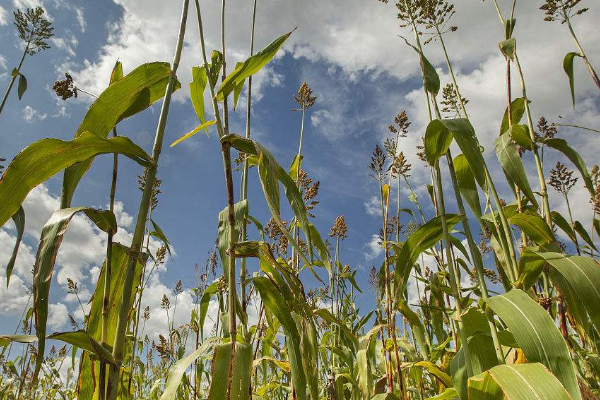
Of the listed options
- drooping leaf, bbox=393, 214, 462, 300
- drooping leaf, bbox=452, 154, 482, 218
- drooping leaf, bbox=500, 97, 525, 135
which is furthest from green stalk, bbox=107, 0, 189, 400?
drooping leaf, bbox=500, 97, 525, 135

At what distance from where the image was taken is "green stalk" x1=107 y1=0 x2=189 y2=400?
944mm

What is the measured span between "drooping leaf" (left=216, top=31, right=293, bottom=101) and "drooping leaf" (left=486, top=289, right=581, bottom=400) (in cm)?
103

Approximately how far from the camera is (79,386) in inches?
47.3

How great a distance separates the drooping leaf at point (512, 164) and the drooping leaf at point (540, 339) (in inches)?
19.4

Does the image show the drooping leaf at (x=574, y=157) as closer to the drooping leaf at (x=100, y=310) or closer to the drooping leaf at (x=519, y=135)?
the drooping leaf at (x=519, y=135)

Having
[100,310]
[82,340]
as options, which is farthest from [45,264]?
[100,310]

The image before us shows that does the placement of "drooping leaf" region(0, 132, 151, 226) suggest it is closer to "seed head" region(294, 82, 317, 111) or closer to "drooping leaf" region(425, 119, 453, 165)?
"drooping leaf" region(425, 119, 453, 165)

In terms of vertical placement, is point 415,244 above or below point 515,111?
below

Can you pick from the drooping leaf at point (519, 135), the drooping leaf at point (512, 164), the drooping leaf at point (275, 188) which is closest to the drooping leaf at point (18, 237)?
the drooping leaf at point (275, 188)

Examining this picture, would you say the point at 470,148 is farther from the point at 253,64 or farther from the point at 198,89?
the point at 198,89

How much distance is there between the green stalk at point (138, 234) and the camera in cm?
94

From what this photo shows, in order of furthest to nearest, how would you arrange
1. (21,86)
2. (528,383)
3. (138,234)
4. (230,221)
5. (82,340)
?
(21,86), (230,221), (138,234), (82,340), (528,383)

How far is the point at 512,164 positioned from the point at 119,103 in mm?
1413

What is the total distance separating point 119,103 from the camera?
1236 millimetres
